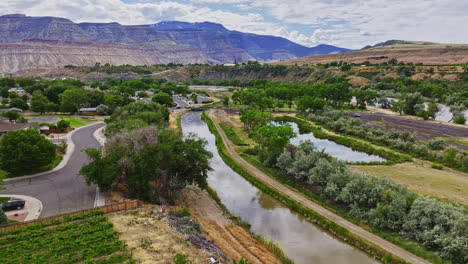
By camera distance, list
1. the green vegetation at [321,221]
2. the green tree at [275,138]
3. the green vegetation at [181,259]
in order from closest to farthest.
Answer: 1. the green vegetation at [181,259]
2. the green vegetation at [321,221]
3. the green tree at [275,138]

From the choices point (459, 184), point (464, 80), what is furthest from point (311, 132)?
point (464, 80)

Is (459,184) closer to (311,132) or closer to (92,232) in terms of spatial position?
(311,132)

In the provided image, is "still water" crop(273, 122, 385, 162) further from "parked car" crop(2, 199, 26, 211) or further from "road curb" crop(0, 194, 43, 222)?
"parked car" crop(2, 199, 26, 211)

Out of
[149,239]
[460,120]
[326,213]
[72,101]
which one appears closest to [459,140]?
[460,120]

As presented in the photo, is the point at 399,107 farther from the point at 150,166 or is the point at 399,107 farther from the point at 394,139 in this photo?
the point at 150,166

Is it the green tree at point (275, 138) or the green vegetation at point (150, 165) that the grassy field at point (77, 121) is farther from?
the green tree at point (275, 138)

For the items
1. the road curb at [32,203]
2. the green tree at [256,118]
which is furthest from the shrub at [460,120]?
the road curb at [32,203]
